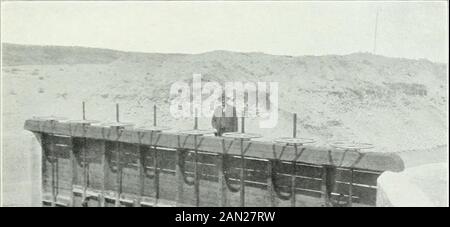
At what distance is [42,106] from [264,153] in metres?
32.9

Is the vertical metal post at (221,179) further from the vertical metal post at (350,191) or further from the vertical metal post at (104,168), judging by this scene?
the vertical metal post at (104,168)

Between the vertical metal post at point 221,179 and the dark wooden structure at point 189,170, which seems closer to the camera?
the dark wooden structure at point 189,170

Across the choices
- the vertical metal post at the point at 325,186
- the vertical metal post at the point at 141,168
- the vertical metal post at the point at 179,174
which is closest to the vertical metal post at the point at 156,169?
the vertical metal post at the point at 141,168

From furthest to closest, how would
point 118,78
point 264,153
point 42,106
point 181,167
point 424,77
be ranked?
point 424,77
point 118,78
point 42,106
point 181,167
point 264,153

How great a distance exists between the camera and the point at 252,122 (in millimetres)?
33750

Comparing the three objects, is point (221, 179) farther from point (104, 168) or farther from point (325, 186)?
point (104, 168)

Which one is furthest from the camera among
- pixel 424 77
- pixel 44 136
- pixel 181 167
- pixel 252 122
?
pixel 424 77

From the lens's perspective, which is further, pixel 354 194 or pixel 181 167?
pixel 181 167

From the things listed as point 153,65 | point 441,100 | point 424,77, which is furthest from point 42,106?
point 424,77

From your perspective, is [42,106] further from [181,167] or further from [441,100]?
[441,100]

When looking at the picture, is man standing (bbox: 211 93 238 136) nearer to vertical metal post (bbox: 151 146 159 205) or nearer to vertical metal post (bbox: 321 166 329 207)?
vertical metal post (bbox: 151 146 159 205)

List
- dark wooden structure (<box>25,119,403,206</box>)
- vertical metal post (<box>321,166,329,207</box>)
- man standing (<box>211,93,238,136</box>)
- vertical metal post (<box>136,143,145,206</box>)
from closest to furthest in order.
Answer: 1. dark wooden structure (<box>25,119,403,206</box>)
2. vertical metal post (<box>321,166,329,207</box>)
3. man standing (<box>211,93,238,136</box>)
4. vertical metal post (<box>136,143,145,206</box>)


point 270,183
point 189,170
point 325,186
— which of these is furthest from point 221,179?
point 325,186

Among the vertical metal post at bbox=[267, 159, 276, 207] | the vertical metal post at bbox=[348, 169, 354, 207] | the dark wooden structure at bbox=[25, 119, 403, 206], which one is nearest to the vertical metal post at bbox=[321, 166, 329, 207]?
the dark wooden structure at bbox=[25, 119, 403, 206]
